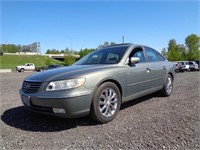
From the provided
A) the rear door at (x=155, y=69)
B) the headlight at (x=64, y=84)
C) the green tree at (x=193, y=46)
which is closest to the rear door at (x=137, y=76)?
the rear door at (x=155, y=69)

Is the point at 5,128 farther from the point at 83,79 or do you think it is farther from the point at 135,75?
the point at 135,75

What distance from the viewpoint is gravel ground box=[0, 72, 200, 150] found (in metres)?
2.96

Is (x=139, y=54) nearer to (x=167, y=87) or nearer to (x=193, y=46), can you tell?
(x=167, y=87)

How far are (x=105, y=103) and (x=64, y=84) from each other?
895 millimetres

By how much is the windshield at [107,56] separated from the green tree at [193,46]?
63.1 meters

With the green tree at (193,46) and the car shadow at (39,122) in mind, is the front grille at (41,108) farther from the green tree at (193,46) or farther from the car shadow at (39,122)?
the green tree at (193,46)

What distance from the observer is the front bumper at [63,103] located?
3299 mm

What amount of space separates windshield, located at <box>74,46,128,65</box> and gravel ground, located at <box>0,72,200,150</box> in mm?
1146

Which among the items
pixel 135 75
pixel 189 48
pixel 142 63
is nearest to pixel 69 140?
pixel 135 75

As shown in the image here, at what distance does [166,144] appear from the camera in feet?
9.45

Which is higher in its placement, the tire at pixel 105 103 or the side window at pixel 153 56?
the side window at pixel 153 56

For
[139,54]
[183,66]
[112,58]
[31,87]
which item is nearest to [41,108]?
[31,87]

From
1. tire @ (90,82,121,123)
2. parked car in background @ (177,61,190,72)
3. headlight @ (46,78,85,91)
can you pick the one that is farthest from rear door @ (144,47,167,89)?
parked car in background @ (177,61,190,72)

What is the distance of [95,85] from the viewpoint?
3.61m
